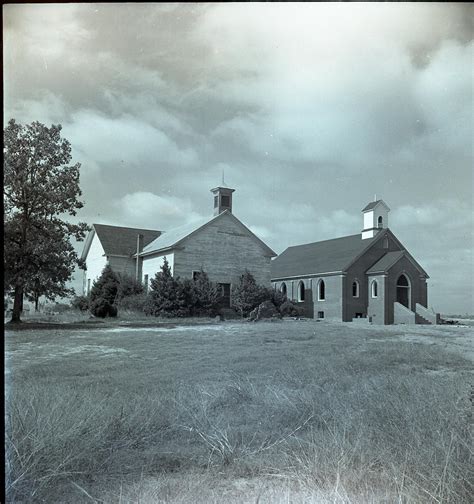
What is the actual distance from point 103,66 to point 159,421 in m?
2.47

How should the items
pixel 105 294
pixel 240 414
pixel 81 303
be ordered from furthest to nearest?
pixel 105 294
pixel 81 303
pixel 240 414

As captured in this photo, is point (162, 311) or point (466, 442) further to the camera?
point (162, 311)

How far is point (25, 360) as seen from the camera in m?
3.59

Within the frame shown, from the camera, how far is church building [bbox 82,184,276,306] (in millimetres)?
3986

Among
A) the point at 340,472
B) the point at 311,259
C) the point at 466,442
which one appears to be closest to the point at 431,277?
the point at 311,259

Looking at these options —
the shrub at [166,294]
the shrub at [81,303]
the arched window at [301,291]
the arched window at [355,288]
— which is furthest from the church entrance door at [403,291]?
the shrub at [81,303]

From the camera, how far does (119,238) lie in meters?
4.04

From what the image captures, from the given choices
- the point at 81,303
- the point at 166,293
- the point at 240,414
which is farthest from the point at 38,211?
the point at 240,414

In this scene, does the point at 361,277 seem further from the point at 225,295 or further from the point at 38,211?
the point at 38,211

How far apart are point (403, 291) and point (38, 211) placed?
2.86 m

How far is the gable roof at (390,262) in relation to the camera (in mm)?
4043

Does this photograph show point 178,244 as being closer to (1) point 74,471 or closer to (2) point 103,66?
(2) point 103,66

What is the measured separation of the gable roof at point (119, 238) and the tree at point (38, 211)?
12 centimetres

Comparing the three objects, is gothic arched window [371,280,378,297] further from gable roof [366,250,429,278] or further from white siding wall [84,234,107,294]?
white siding wall [84,234,107,294]
